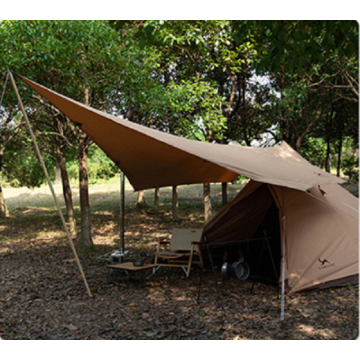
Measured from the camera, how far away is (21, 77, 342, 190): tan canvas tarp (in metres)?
3.30

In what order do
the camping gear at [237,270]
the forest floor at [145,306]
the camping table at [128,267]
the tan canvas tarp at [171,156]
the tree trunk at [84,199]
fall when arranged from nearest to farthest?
1. the forest floor at [145,306]
2. the tan canvas tarp at [171,156]
3. the camping table at [128,267]
4. the camping gear at [237,270]
5. the tree trunk at [84,199]

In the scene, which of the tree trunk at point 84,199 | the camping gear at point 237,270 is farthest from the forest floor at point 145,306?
the tree trunk at point 84,199

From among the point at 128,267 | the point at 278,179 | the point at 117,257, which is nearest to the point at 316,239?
the point at 278,179

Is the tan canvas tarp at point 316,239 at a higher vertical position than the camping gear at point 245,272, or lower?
higher

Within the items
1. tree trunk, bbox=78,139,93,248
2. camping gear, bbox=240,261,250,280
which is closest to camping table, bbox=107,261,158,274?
camping gear, bbox=240,261,250,280

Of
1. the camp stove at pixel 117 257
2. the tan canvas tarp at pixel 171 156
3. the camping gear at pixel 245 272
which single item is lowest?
the camping gear at pixel 245 272

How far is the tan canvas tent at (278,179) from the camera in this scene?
11.1ft

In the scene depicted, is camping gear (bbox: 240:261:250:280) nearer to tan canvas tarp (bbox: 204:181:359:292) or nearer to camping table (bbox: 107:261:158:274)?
tan canvas tarp (bbox: 204:181:359:292)

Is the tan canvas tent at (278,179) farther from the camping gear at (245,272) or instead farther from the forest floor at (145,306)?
the camping gear at (245,272)

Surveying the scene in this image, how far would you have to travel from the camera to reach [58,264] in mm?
5273

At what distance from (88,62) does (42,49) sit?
72 centimetres

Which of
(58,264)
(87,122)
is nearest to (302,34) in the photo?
(87,122)

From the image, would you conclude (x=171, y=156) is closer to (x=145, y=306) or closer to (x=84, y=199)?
(x=145, y=306)

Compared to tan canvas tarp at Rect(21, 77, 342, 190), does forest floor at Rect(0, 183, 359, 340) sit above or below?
below
